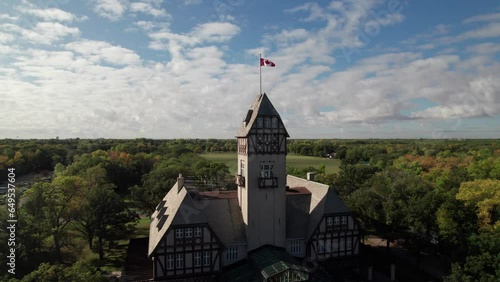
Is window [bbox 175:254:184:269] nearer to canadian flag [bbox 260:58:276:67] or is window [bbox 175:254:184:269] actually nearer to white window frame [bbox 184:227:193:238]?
white window frame [bbox 184:227:193:238]

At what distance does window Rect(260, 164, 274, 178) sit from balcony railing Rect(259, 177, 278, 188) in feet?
1.30

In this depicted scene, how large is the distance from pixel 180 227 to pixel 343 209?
57.9 ft

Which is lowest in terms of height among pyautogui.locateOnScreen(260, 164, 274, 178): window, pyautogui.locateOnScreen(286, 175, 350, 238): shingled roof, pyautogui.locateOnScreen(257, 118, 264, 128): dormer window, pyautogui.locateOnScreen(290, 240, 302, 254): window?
pyautogui.locateOnScreen(290, 240, 302, 254): window

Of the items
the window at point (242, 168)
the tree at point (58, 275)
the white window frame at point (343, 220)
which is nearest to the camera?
the tree at point (58, 275)

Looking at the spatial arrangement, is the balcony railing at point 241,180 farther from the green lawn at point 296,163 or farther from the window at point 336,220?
the green lawn at point 296,163

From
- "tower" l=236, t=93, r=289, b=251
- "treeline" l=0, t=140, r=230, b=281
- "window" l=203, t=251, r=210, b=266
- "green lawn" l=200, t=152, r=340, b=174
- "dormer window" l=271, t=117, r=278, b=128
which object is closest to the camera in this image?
"window" l=203, t=251, r=210, b=266

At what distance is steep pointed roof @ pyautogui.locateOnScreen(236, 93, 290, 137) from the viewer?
33.3 metres

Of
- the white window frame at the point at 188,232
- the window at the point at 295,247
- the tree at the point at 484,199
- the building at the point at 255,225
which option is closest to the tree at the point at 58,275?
the building at the point at 255,225

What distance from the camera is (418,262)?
38500 mm

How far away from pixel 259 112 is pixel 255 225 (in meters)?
12.0

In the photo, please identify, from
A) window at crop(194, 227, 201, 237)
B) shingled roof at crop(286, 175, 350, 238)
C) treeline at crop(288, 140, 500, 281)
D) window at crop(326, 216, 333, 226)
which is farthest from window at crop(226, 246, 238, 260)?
treeline at crop(288, 140, 500, 281)

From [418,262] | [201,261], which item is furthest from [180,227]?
[418,262]

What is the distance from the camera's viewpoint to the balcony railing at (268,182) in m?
33.5

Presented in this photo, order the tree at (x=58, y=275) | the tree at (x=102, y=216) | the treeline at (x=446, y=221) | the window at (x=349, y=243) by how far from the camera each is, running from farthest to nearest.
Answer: the tree at (x=102, y=216), the window at (x=349, y=243), the treeline at (x=446, y=221), the tree at (x=58, y=275)
